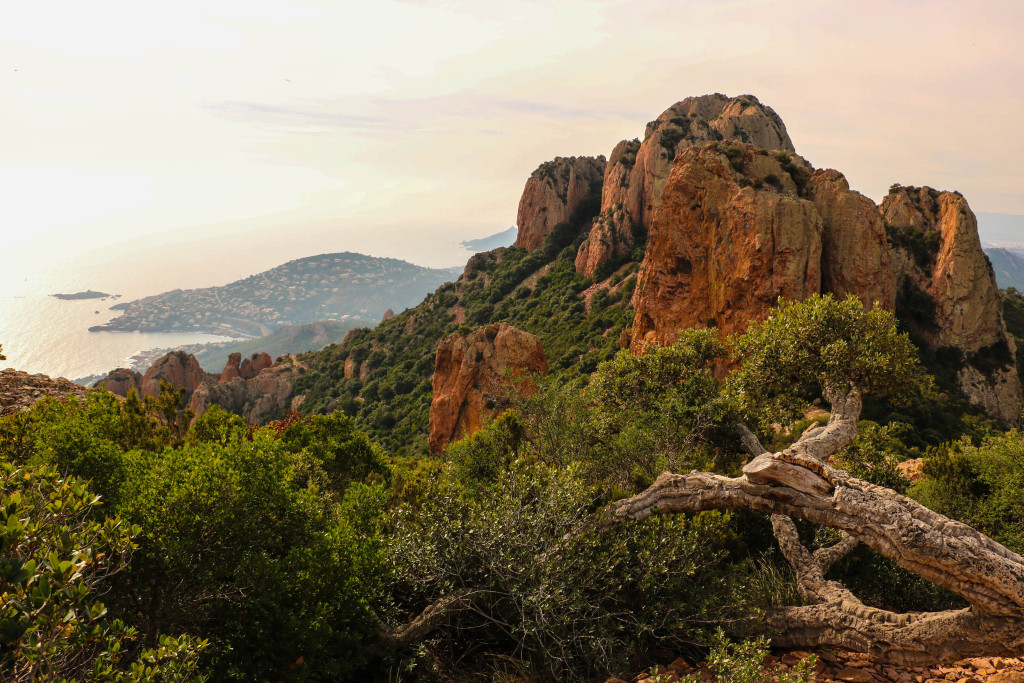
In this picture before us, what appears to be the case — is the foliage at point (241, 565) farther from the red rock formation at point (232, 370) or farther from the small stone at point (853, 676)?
the red rock formation at point (232, 370)

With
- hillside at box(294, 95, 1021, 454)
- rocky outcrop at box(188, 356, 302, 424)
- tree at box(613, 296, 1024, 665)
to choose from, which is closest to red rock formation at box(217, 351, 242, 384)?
rocky outcrop at box(188, 356, 302, 424)

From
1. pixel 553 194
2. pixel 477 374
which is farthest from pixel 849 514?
pixel 553 194

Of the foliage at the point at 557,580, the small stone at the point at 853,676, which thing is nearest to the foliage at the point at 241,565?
the foliage at the point at 557,580

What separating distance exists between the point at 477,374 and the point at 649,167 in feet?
165

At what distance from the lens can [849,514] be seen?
7742mm

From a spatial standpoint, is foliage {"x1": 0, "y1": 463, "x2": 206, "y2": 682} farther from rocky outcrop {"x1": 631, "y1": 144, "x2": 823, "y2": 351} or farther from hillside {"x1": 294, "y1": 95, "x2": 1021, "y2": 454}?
hillside {"x1": 294, "y1": 95, "x2": 1021, "y2": 454}

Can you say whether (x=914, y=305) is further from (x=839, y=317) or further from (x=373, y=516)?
(x=373, y=516)

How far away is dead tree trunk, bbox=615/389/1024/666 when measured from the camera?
659 cm

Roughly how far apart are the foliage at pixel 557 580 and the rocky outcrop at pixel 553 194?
3660 inches

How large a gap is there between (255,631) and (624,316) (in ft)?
192

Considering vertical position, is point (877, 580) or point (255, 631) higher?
point (255, 631)

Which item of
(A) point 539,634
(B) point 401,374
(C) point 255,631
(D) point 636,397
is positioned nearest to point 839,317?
(D) point 636,397

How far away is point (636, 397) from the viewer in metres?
16.5

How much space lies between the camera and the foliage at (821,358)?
12641 millimetres
